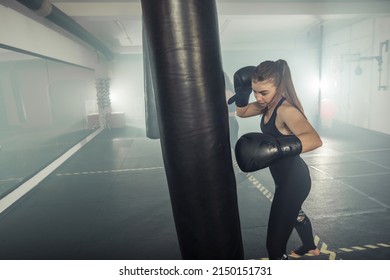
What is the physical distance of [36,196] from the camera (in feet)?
17.7

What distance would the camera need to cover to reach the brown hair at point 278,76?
215cm

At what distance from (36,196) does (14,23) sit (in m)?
3.20

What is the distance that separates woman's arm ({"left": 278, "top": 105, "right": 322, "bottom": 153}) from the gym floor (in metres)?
1.78

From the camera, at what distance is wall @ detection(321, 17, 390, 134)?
9.38 metres

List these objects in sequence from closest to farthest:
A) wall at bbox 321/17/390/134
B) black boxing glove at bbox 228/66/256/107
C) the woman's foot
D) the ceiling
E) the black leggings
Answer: the black leggings < black boxing glove at bbox 228/66/256/107 < the woman's foot < the ceiling < wall at bbox 321/17/390/134

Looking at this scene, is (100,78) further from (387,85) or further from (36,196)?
(387,85)

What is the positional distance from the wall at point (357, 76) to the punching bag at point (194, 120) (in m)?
9.89

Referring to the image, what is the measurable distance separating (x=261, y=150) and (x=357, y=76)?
1092 cm

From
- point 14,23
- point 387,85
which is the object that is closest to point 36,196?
point 14,23

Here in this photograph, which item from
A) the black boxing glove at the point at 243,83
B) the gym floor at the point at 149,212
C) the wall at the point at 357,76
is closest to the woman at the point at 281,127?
the black boxing glove at the point at 243,83

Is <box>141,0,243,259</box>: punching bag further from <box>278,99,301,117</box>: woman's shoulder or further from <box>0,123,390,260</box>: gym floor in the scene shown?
<box>0,123,390,260</box>: gym floor

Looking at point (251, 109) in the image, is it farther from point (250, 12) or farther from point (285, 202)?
point (250, 12)

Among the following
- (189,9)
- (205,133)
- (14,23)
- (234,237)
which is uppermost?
(14,23)

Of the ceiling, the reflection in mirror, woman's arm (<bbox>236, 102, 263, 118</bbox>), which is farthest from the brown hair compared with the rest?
the reflection in mirror
